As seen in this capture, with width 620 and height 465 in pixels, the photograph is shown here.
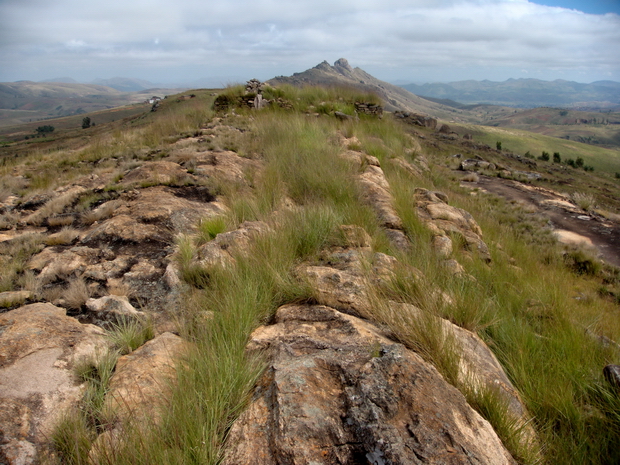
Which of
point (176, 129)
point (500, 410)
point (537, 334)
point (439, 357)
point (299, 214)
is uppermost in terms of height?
point (176, 129)

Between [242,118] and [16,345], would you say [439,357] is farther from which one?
[242,118]

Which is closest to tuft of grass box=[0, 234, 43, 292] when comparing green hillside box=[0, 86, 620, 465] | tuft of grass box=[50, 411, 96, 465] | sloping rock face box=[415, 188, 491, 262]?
green hillside box=[0, 86, 620, 465]

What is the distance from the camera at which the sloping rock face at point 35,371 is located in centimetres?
144

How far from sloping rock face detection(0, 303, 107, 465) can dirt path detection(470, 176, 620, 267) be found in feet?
33.2

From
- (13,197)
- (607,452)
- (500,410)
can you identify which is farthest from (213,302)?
(13,197)

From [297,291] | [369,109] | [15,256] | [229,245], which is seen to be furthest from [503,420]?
[369,109]

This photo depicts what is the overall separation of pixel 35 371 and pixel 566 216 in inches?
517

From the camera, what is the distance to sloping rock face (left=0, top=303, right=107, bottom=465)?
1442 mm

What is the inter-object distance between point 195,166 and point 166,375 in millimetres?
4820

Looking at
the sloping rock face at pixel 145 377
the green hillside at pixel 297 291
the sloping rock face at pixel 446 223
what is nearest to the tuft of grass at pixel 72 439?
the green hillside at pixel 297 291

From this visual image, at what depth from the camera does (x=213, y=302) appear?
2.44 m

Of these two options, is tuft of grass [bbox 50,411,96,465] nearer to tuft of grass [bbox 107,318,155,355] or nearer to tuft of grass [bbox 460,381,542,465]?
tuft of grass [bbox 107,318,155,355]

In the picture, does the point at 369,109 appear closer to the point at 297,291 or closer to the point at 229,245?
the point at 229,245

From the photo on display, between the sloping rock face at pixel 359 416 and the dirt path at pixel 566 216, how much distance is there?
8763 mm
